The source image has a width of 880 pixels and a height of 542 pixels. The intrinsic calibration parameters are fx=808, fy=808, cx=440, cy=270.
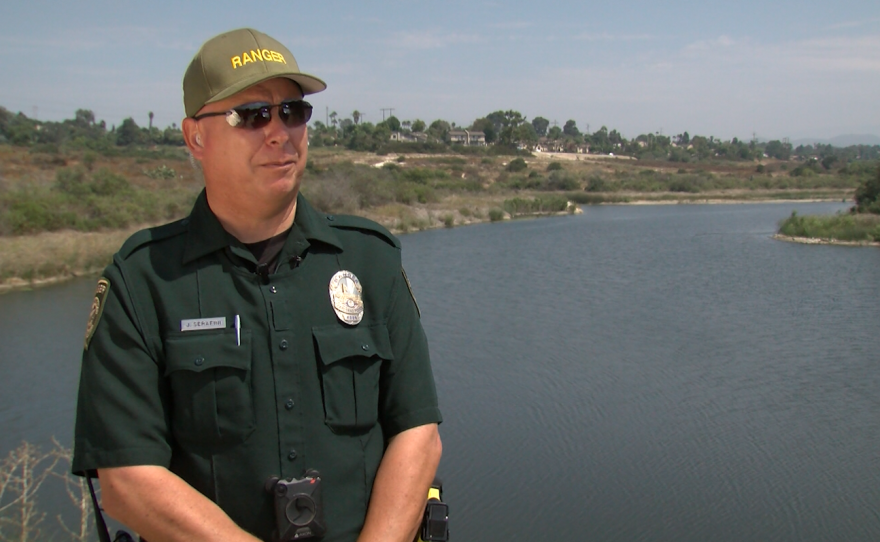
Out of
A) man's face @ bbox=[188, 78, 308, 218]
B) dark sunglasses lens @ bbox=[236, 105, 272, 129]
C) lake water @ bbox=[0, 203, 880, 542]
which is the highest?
dark sunglasses lens @ bbox=[236, 105, 272, 129]

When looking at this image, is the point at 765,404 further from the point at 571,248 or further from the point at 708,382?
the point at 571,248

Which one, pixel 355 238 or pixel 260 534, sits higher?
pixel 355 238

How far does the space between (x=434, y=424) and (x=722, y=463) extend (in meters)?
6.47

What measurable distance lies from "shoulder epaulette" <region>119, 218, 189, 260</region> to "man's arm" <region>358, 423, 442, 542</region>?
574 mm

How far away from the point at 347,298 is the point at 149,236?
1.27ft

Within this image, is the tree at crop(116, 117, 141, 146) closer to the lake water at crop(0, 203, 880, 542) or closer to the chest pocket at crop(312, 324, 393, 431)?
the lake water at crop(0, 203, 880, 542)

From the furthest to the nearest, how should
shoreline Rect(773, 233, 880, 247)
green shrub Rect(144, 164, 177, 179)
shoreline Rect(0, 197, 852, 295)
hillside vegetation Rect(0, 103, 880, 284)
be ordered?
green shrub Rect(144, 164, 177, 179), shoreline Rect(773, 233, 880, 247), hillside vegetation Rect(0, 103, 880, 284), shoreline Rect(0, 197, 852, 295)

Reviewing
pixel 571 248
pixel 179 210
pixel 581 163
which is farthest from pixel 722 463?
pixel 581 163

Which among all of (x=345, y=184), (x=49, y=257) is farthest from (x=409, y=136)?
(x=49, y=257)

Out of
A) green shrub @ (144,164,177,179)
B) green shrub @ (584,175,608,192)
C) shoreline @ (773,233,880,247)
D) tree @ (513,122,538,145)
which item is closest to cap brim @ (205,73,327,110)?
shoreline @ (773,233,880,247)

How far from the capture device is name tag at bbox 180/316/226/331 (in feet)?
4.70

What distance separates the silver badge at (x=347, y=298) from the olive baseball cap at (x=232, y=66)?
0.39m

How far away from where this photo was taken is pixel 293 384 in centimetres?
147

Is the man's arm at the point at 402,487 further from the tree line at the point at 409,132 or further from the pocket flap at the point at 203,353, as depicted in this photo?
the tree line at the point at 409,132
